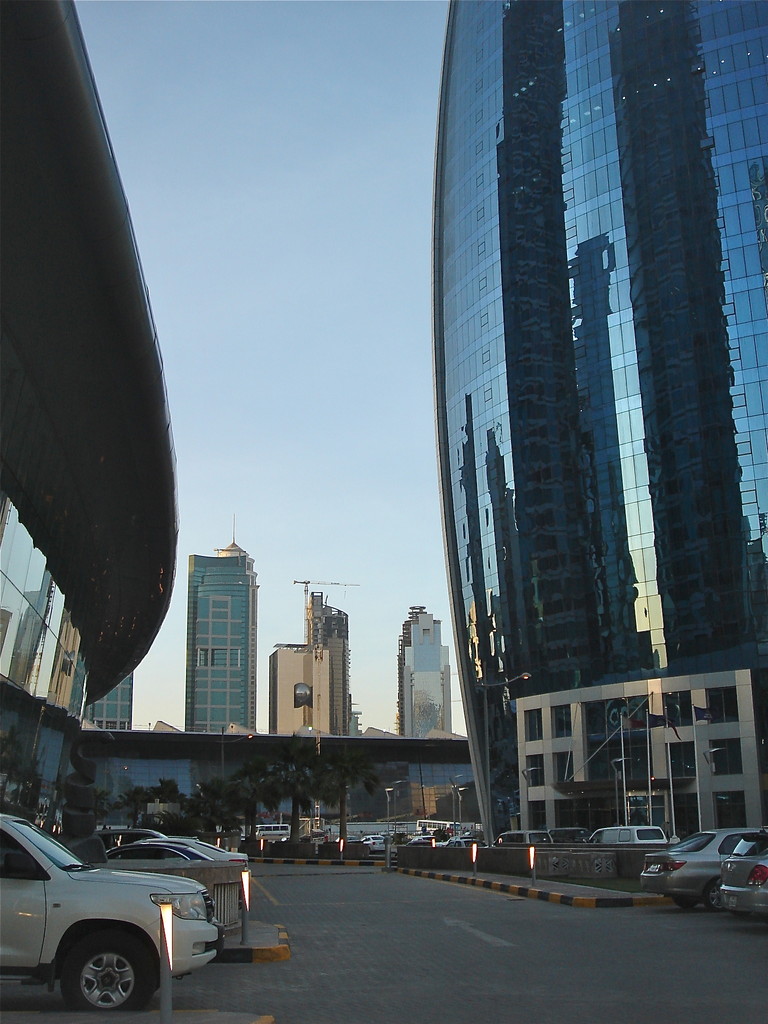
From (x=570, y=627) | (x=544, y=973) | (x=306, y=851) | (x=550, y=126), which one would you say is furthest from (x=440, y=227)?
(x=544, y=973)

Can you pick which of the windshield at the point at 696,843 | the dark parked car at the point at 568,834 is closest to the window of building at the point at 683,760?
the dark parked car at the point at 568,834

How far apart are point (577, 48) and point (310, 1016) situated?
93274 mm

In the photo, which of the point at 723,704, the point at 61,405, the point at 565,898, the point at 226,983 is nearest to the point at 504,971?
the point at 226,983

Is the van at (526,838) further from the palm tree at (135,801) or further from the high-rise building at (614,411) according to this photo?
the palm tree at (135,801)

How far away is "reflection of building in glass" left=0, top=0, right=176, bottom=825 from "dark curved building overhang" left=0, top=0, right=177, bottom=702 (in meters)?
0.03

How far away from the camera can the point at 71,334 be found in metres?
19.0

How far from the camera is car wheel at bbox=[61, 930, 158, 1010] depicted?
1034 cm

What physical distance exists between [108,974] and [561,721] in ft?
253

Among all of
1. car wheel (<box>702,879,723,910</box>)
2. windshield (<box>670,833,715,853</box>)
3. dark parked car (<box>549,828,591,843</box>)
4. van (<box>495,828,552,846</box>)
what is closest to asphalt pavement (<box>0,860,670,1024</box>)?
windshield (<box>670,833,715,853</box>)

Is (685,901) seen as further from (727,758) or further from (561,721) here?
(561,721)

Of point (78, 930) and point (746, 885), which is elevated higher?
point (78, 930)

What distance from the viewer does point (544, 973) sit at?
13.0 metres

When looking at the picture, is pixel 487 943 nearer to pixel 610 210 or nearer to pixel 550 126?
pixel 610 210

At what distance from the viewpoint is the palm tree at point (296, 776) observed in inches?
2808
